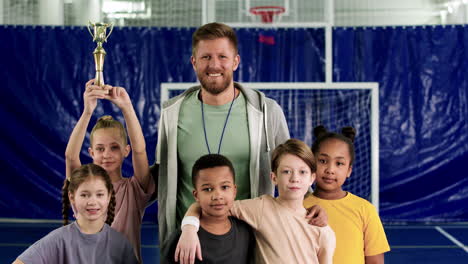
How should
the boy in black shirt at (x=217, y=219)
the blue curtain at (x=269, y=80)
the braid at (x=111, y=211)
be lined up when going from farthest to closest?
the blue curtain at (x=269, y=80)
the braid at (x=111, y=211)
the boy in black shirt at (x=217, y=219)

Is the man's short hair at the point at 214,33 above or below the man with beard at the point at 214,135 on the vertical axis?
above

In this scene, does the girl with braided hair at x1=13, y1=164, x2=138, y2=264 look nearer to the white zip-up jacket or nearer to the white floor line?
the white zip-up jacket

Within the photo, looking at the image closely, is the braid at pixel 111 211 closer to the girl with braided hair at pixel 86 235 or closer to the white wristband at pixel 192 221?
the girl with braided hair at pixel 86 235

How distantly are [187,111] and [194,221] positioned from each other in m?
0.58

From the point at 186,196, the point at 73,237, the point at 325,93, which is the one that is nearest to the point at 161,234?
the point at 186,196

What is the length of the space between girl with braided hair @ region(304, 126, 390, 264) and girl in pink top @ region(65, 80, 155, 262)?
0.80 meters

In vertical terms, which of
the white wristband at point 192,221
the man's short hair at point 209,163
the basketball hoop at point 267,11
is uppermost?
the basketball hoop at point 267,11

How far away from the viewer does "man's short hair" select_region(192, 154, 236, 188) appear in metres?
2.25

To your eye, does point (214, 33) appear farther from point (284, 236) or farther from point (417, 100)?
point (417, 100)

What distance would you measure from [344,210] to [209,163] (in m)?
0.73

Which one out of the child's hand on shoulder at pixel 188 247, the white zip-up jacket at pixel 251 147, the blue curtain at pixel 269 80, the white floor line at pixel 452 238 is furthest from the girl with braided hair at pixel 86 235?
the blue curtain at pixel 269 80

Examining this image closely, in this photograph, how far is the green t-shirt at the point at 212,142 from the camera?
8.03 ft

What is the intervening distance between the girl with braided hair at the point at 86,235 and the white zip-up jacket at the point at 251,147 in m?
0.23

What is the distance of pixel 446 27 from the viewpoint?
7488 mm
